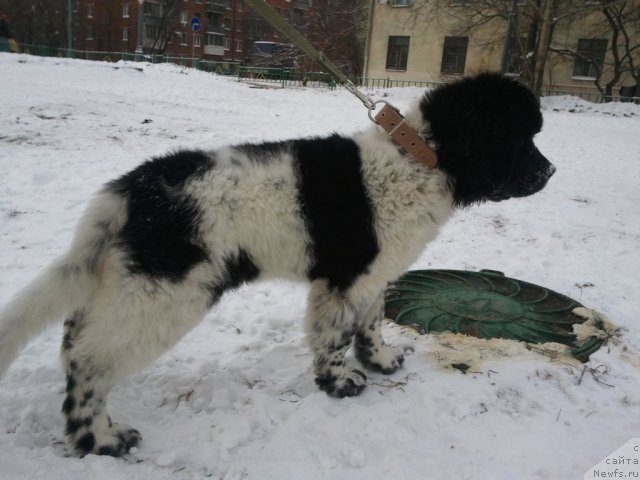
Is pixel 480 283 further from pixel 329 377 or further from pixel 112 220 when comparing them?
pixel 112 220

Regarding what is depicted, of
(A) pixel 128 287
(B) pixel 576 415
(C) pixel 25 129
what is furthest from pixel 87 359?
(C) pixel 25 129

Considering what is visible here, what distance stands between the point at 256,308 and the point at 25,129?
7.41 metres

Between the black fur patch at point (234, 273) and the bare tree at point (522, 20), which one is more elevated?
the bare tree at point (522, 20)

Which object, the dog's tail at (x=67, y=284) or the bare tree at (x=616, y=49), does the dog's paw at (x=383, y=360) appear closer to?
the dog's tail at (x=67, y=284)

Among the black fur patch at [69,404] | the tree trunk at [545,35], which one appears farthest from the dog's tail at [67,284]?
the tree trunk at [545,35]

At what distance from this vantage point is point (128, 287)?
238cm

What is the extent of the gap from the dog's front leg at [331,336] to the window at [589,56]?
109ft

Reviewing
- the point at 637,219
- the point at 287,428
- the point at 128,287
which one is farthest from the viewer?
the point at 637,219

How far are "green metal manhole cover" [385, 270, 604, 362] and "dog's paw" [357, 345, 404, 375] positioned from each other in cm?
54

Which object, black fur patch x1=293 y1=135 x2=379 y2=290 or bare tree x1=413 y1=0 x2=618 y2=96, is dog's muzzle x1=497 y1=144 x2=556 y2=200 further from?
bare tree x1=413 y1=0 x2=618 y2=96

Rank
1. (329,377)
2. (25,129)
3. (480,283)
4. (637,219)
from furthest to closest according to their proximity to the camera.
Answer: (25,129)
(637,219)
(480,283)
(329,377)

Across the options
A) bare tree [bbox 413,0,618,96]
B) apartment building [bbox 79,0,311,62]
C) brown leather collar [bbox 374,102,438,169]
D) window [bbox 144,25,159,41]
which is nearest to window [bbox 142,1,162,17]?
apartment building [bbox 79,0,311,62]

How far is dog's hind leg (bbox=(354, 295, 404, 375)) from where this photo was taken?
131 inches

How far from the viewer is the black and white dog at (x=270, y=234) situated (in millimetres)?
2406
